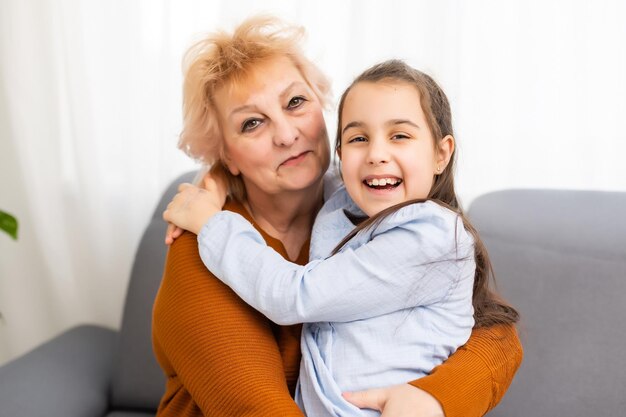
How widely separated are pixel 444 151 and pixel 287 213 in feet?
1.54

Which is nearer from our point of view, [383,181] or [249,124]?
[383,181]

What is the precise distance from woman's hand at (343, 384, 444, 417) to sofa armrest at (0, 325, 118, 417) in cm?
112

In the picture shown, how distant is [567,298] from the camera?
6.06 feet

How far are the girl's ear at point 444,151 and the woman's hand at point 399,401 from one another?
18.0 inches

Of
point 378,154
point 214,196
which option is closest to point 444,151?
point 378,154

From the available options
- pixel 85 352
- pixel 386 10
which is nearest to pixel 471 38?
pixel 386 10

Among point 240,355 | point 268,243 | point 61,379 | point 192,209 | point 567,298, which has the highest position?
point 192,209

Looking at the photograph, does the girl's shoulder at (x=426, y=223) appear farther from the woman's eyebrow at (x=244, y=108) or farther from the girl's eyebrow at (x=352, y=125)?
the woman's eyebrow at (x=244, y=108)

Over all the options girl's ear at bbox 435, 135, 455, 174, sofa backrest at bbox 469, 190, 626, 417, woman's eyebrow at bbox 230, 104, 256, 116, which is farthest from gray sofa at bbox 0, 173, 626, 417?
woman's eyebrow at bbox 230, 104, 256, 116

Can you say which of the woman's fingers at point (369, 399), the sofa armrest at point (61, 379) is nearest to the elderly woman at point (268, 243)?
the woman's fingers at point (369, 399)

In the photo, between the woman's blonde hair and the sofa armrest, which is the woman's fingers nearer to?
the woman's blonde hair

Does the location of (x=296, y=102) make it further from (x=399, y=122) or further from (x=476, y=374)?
(x=476, y=374)

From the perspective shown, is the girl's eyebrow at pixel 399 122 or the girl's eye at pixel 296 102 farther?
the girl's eye at pixel 296 102

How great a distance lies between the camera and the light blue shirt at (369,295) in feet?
4.00
